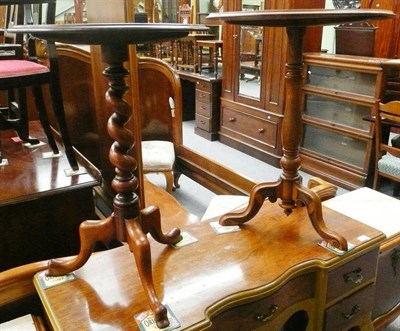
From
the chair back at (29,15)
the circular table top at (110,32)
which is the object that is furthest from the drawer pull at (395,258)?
the chair back at (29,15)

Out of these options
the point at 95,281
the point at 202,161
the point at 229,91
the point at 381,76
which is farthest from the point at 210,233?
the point at 229,91

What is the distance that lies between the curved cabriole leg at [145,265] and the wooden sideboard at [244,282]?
45 millimetres

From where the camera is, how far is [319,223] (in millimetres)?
1219

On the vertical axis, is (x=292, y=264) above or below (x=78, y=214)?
above

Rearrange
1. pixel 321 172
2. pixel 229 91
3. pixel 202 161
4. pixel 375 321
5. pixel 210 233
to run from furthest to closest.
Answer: pixel 229 91 → pixel 321 172 → pixel 202 161 → pixel 375 321 → pixel 210 233

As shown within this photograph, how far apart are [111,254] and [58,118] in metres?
0.85

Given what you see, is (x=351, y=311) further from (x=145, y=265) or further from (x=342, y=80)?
(x=342, y=80)

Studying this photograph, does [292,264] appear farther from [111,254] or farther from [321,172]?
[321,172]

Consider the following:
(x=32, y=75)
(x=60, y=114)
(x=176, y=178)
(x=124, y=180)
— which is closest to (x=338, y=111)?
(x=176, y=178)

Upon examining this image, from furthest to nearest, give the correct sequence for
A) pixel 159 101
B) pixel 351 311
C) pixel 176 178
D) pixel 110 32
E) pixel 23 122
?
pixel 176 178 < pixel 159 101 < pixel 23 122 < pixel 351 311 < pixel 110 32

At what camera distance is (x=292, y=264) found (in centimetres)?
111

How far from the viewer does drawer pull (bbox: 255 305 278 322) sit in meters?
1.07

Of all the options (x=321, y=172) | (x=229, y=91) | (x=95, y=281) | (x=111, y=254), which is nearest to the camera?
(x=95, y=281)

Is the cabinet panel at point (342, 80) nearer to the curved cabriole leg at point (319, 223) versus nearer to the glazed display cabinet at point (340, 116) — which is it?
the glazed display cabinet at point (340, 116)
